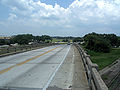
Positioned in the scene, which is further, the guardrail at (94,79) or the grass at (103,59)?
the grass at (103,59)

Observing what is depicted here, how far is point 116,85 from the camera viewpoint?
1731 cm

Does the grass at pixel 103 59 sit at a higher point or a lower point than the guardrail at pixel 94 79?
lower

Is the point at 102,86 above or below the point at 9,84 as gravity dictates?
above

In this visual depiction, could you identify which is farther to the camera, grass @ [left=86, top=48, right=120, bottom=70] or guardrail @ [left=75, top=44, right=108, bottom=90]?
grass @ [left=86, top=48, right=120, bottom=70]

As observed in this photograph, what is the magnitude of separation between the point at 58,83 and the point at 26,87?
1388mm

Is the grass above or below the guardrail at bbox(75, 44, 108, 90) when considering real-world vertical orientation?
below

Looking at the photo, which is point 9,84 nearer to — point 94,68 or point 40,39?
point 94,68

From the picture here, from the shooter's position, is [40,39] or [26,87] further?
[40,39]

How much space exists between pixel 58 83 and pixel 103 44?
4880 centimetres

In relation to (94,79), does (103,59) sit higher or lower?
lower

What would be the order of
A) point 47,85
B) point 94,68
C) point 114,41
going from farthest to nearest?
point 114,41 < point 47,85 < point 94,68

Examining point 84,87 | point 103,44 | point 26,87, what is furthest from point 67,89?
point 103,44

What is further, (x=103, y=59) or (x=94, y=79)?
(x=103, y=59)

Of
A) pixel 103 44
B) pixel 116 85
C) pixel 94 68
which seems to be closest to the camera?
pixel 94 68
